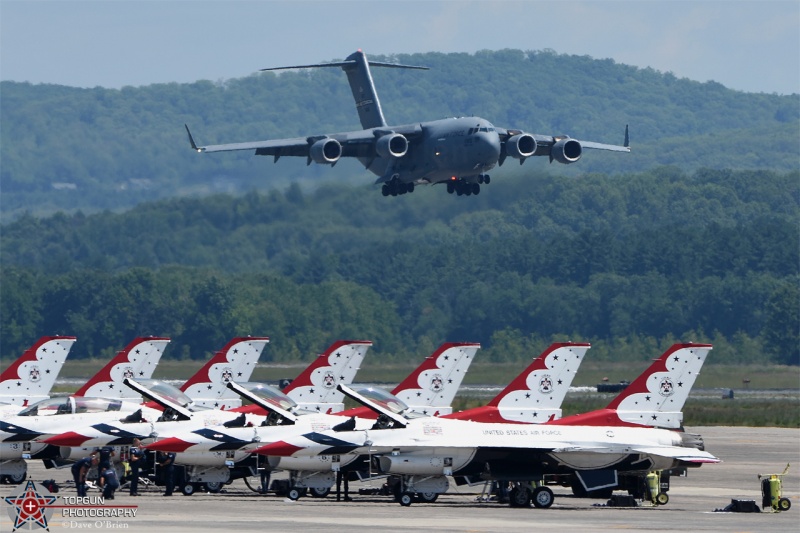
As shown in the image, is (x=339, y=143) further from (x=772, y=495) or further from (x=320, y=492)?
(x=772, y=495)

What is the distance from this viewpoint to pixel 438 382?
31.7 meters

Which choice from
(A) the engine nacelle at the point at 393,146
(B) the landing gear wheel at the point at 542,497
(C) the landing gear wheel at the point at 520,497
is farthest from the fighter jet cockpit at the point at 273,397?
(A) the engine nacelle at the point at 393,146

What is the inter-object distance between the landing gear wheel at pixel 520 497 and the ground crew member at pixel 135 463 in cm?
670

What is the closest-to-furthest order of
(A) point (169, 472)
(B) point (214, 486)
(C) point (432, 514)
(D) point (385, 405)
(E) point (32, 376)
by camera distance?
(C) point (432, 514), (D) point (385, 405), (A) point (169, 472), (B) point (214, 486), (E) point (32, 376)

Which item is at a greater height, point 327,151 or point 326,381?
point 327,151

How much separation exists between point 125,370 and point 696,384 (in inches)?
1568

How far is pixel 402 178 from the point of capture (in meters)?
54.8

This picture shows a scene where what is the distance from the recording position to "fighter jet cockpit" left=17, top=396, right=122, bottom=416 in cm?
2934

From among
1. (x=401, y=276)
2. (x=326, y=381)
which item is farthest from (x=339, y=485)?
(x=401, y=276)

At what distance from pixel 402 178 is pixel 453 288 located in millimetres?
25878

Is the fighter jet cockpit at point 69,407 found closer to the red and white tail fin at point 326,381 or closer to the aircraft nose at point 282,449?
the red and white tail fin at point 326,381

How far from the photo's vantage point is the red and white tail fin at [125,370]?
33125 millimetres

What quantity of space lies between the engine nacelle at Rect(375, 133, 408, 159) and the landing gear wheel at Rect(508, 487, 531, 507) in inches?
1111

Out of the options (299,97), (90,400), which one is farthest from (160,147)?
(90,400)
